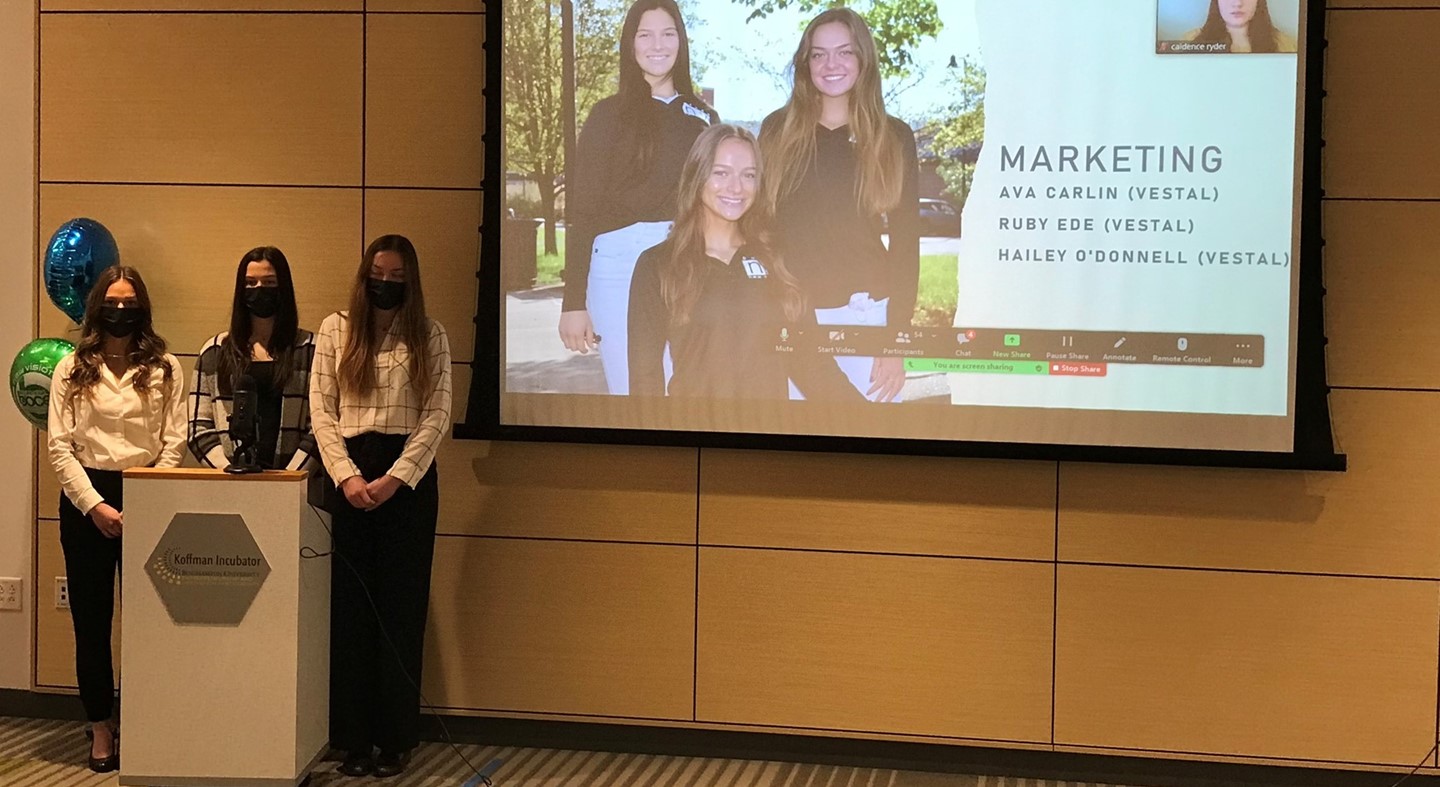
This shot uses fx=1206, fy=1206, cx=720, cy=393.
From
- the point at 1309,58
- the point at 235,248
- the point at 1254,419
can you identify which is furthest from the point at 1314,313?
the point at 235,248

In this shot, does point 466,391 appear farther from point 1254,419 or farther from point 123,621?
point 1254,419

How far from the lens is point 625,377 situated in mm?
3771

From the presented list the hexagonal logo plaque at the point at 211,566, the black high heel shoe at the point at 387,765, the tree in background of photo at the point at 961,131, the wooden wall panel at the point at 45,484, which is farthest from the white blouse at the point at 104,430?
the tree in background of photo at the point at 961,131

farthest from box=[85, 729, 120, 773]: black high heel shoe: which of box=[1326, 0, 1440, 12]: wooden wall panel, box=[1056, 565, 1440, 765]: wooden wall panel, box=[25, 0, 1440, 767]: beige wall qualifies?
box=[1326, 0, 1440, 12]: wooden wall panel

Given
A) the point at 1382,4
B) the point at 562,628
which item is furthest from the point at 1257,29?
the point at 562,628

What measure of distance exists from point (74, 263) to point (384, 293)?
1060 millimetres

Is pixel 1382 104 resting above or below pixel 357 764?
above

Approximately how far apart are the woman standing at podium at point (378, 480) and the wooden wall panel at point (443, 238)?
34 centimetres

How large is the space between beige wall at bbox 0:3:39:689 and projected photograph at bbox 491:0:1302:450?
64.5 inches

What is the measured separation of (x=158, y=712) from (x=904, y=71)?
9.08ft

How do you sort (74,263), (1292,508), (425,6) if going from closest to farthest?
(1292,508)
(74,263)
(425,6)

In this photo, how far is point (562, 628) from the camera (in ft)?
12.7

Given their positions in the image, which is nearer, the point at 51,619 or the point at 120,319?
the point at 120,319

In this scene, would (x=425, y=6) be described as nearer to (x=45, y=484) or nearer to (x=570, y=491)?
(x=570, y=491)
